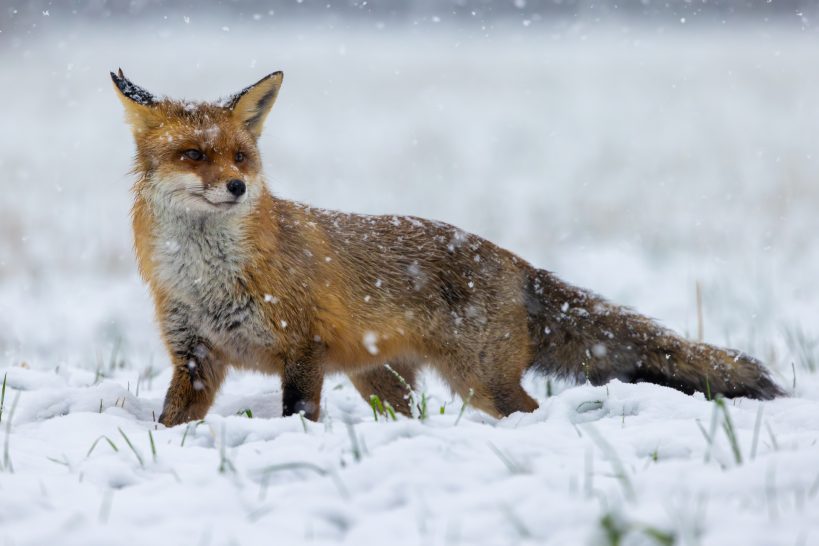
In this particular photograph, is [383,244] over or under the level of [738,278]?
under

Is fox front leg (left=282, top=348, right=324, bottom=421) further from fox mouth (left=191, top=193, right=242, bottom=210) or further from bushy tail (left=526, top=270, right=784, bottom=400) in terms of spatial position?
bushy tail (left=526, top=270, right=784, bottom=400)

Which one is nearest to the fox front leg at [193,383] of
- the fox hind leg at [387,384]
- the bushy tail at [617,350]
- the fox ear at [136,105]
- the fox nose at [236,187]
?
the fox nose at [236,187]

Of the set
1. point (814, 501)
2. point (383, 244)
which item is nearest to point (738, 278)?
point (383, 244)

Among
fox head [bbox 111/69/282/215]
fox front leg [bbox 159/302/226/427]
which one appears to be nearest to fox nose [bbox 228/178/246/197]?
fox head [bbox 111/69/282/215]

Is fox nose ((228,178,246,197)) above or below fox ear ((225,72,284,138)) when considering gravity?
below

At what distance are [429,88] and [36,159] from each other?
10.5m

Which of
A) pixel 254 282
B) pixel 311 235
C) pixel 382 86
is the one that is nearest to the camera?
pixel 254 282

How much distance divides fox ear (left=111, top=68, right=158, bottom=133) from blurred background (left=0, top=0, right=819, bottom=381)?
642 mm

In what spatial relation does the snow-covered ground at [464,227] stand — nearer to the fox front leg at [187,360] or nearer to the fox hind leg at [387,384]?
the fox hind leg at [387,384]

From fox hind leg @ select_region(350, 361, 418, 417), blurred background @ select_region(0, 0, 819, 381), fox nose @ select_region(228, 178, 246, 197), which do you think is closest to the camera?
fox nose @ select_region(228, 178, 246, 197)

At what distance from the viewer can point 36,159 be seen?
1532cm

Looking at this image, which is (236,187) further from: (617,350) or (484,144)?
(484,144)

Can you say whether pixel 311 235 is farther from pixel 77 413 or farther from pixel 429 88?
pixel 429 88

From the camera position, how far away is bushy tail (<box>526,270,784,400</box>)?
5039 millimetres
